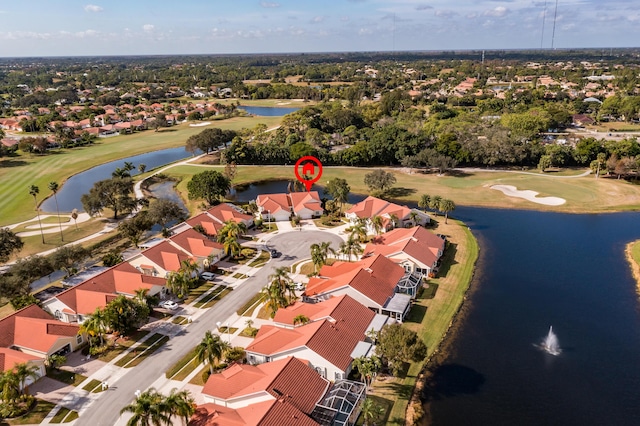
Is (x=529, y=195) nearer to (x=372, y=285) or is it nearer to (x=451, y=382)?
(x=372, y=285)

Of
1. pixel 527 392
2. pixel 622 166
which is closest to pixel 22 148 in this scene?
pixel 527 392

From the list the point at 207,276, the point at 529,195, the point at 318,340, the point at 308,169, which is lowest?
the point at 207,276

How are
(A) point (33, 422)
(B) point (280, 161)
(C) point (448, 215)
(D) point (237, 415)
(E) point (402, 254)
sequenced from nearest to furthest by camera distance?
(D) point (237, 415), (A) point (33, 422), (E) point (402, 254), (C) point (448, 215), (B) point (280, 161)

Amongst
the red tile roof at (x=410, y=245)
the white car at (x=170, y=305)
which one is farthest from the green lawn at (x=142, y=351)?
the red tile roof at (x=410, y=245)

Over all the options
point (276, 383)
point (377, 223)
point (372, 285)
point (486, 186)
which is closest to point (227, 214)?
point (377, 223)

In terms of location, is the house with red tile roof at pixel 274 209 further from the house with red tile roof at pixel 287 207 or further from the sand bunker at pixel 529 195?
the sand bunker at pixel 529 195

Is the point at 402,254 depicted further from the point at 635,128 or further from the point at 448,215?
the point at 635,128
